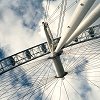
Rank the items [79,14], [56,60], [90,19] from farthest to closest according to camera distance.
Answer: [56,60], [79,14], [90,19]

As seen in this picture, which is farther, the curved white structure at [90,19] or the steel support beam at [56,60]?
the steel support beam at [56,60]

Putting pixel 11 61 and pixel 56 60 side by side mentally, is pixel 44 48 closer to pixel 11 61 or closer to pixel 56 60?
pixel 11 61

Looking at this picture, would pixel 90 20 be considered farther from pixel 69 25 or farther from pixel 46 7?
pixel 46 7

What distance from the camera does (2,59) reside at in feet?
118

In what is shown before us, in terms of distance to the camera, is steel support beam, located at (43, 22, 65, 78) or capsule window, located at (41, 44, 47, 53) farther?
capsule window, located at (41, 44, 47, 53)

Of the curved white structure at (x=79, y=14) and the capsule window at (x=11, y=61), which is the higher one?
the capsule window at (x=11, y=61)

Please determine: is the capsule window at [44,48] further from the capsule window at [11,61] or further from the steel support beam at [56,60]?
the steel support beam at [56,60]

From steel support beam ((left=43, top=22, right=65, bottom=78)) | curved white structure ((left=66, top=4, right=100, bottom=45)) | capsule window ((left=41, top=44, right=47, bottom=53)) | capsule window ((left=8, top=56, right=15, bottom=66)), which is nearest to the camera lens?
curved white structure ((left=66, top=4, right=100, bottom=45))

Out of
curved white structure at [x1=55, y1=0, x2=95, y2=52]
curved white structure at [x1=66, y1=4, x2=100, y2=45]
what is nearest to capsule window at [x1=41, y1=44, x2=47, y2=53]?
curved white structure at [x1=55, y1=0, x2=95, y2=52]

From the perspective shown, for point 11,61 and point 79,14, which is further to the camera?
point 11,61

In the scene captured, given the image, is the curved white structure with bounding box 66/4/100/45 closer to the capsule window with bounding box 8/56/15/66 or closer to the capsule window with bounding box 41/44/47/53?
the capsule window with bounding box 41/44/47/53

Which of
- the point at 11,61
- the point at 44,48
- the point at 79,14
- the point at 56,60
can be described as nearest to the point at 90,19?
the point at 79,14

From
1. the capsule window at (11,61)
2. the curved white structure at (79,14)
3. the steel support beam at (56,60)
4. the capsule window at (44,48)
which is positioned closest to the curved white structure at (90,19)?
the curved white structure at (79,14)

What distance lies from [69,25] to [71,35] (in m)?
1.77
